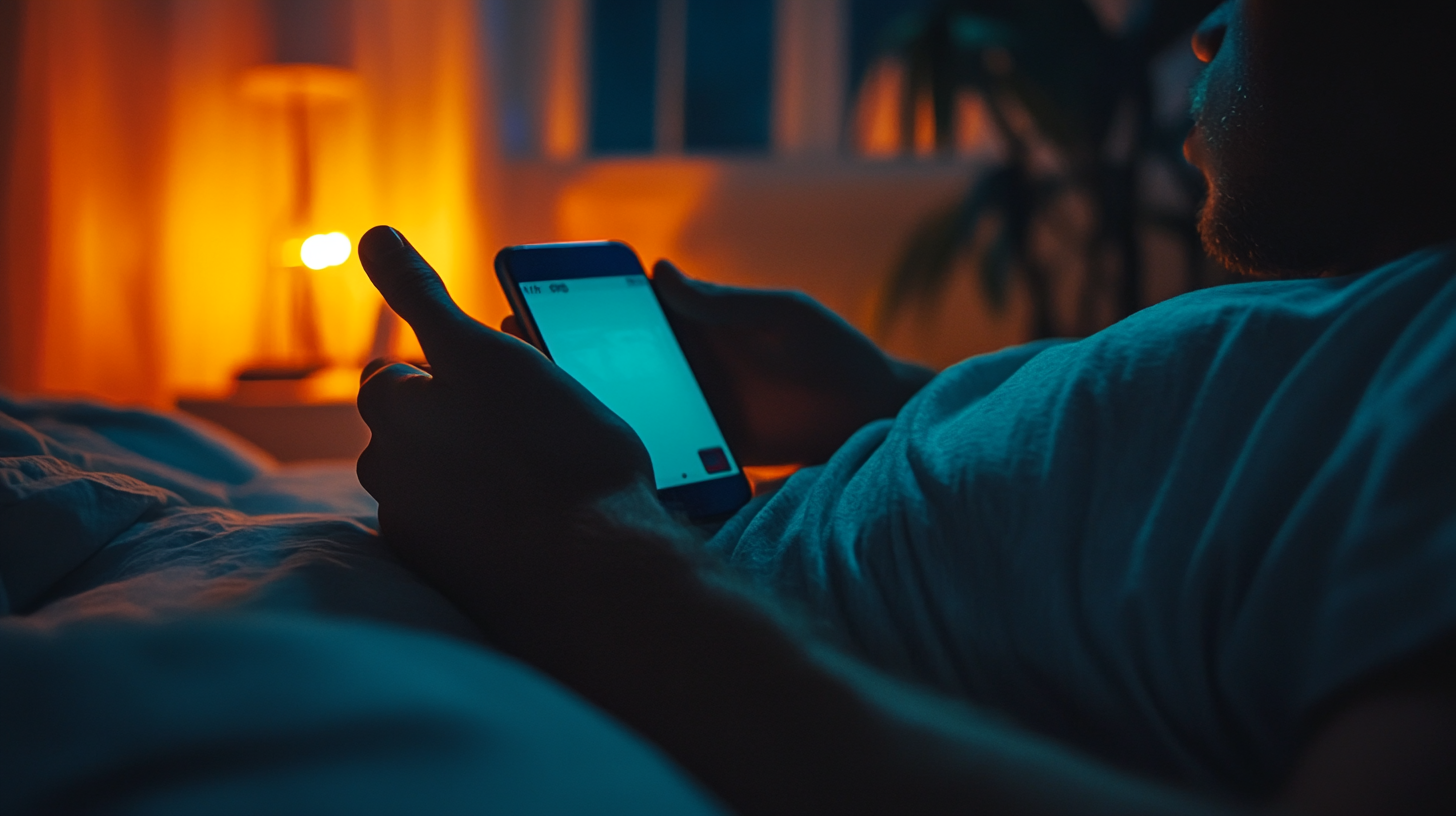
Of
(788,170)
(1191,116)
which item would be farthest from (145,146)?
(1191,116)

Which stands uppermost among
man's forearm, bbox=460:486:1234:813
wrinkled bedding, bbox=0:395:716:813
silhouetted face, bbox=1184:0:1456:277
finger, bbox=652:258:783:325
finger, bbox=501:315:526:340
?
silhouetted face, bbox=1184:0:1456:277

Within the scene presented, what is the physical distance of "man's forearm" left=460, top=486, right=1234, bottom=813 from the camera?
26cm

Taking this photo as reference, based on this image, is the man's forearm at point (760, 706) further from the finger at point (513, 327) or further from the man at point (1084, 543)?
the finger at point (513, 327)

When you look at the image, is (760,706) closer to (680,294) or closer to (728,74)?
(680,294)

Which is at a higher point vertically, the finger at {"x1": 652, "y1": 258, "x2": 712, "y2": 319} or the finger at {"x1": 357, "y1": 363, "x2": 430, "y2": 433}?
the finger at {"x1": 652, "y1": 258, "x2": 712, "y2": 319}

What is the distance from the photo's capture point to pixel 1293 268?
55 centimetres

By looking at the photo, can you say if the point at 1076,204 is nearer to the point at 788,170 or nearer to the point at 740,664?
the point at 788,170

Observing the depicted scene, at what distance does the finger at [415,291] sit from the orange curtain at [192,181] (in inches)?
58.0

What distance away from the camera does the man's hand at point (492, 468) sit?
15.2 inches

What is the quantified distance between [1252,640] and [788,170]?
7.97 feet

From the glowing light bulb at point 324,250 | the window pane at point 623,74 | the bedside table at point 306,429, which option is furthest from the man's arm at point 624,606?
the window pane at point 623,74

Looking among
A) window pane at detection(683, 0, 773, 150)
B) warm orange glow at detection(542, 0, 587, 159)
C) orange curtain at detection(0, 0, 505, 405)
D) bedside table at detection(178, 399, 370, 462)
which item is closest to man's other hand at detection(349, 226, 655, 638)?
bedside table at detection(178, 399, 370, 462)

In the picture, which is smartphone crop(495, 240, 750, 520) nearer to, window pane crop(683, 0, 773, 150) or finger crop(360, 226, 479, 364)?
finger crop(360, 226, 479, 364)

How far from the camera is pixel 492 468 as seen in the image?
16.3 inches
